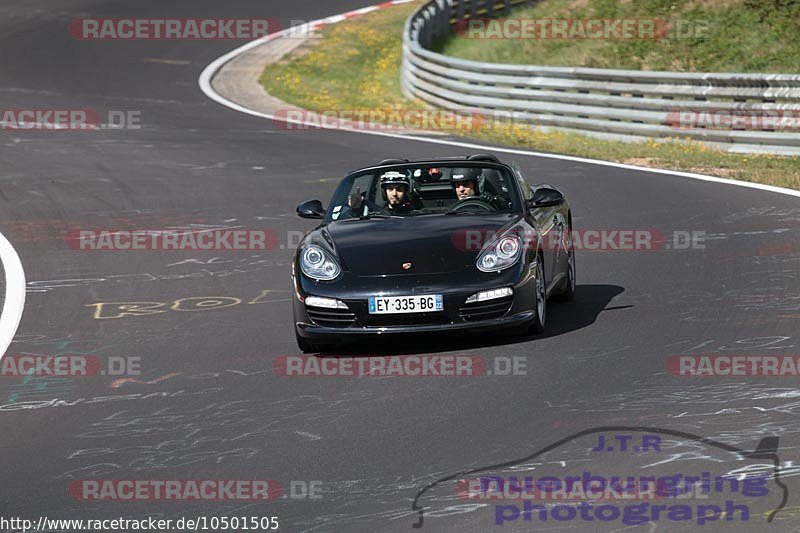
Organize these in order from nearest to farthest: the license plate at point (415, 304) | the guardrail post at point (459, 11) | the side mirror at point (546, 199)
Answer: the license plate at point (415, 304), the side mirror at point (546, 199), the guardrail post at point (459, 11)

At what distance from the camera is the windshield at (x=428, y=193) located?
11.0 m

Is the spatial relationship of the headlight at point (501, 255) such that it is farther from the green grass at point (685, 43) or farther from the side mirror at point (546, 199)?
the green grass at point (685, 43)

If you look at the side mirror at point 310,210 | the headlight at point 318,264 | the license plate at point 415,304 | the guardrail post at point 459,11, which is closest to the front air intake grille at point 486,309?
the license plate at point 415,304

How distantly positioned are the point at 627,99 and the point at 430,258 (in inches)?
529

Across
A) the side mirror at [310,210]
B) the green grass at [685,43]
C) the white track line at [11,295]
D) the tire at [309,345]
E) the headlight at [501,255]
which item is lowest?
the white track line at [11,295]

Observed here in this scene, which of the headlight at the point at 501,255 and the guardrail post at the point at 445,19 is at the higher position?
the guardrail post at the point at 445,19

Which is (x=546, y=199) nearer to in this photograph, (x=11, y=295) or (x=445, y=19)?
(x=11, y=295)

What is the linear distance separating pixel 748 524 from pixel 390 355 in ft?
13.7

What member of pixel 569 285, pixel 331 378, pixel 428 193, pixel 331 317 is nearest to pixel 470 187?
pixel 428 193

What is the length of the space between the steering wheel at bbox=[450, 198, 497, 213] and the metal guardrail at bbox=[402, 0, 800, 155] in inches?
395

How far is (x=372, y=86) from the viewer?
32062mm

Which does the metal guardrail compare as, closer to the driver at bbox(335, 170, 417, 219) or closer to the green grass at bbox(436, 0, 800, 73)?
the green grass at bbox(436, 0, 800, 73)

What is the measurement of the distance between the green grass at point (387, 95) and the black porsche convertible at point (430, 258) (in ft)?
23.6

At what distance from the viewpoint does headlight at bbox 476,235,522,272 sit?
9.90 m
